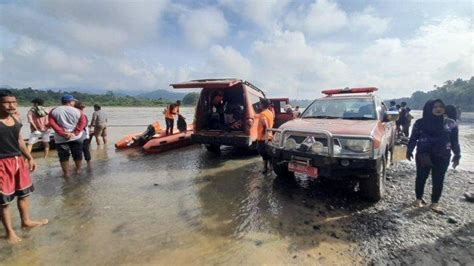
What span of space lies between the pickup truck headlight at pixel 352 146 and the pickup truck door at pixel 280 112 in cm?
622

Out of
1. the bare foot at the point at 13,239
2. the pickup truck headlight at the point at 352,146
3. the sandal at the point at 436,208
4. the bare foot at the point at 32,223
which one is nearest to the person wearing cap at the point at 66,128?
the bare foot at the point at 32,223

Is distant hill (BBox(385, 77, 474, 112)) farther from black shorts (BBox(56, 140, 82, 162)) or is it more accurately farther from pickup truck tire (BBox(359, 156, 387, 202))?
black shorts (BBox(56, 140, 82, 162))

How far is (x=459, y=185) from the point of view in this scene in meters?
5.59

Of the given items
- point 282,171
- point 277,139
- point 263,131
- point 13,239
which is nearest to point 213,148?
point 263,131

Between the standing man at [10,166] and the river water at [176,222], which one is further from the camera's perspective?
the standing man at [10,166]

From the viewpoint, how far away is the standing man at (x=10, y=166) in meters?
3.26

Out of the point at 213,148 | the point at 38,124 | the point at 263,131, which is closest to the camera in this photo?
the point at 263,131

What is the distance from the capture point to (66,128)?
583 cm

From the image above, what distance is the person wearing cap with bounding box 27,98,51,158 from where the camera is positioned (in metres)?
7.93

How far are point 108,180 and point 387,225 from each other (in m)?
5.32

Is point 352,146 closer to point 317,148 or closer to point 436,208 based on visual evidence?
point 317,148

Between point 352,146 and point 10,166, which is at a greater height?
point 352,146

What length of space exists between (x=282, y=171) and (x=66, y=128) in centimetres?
463

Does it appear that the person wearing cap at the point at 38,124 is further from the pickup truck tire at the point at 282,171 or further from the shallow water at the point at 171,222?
the pickup truck tire at the point at 282,171
